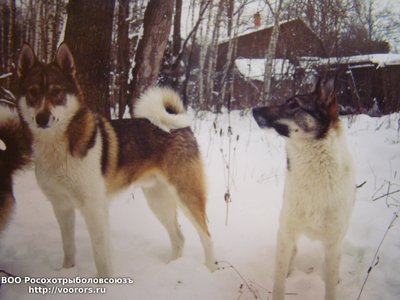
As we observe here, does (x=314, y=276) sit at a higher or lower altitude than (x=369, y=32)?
lower

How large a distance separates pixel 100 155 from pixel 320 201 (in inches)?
60.1

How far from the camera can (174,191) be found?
252cm

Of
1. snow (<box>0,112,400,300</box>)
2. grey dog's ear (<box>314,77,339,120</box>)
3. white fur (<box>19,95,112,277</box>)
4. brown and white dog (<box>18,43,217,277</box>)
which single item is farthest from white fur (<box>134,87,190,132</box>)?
grey dog's ear (<box>314,77,339,120</box>)

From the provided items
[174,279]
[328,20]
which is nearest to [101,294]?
[174,279]

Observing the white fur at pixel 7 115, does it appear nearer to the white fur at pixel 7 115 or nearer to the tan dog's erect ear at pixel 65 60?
the white fur at pixel 7 115

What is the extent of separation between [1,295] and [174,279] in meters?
1.12

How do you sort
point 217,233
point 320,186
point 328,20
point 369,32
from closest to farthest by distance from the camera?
point 320,186
point 217,233
point 369,32
point 328,20

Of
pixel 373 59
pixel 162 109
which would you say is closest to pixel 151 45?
pixel 162 109

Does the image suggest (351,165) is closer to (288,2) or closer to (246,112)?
(246,112)

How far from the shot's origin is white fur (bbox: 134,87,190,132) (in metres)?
2.61

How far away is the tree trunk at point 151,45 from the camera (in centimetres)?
378

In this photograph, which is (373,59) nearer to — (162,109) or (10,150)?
(162,109)

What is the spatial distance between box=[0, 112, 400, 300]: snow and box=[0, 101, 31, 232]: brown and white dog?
13.3 inches

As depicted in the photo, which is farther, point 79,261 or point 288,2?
point 288,2
